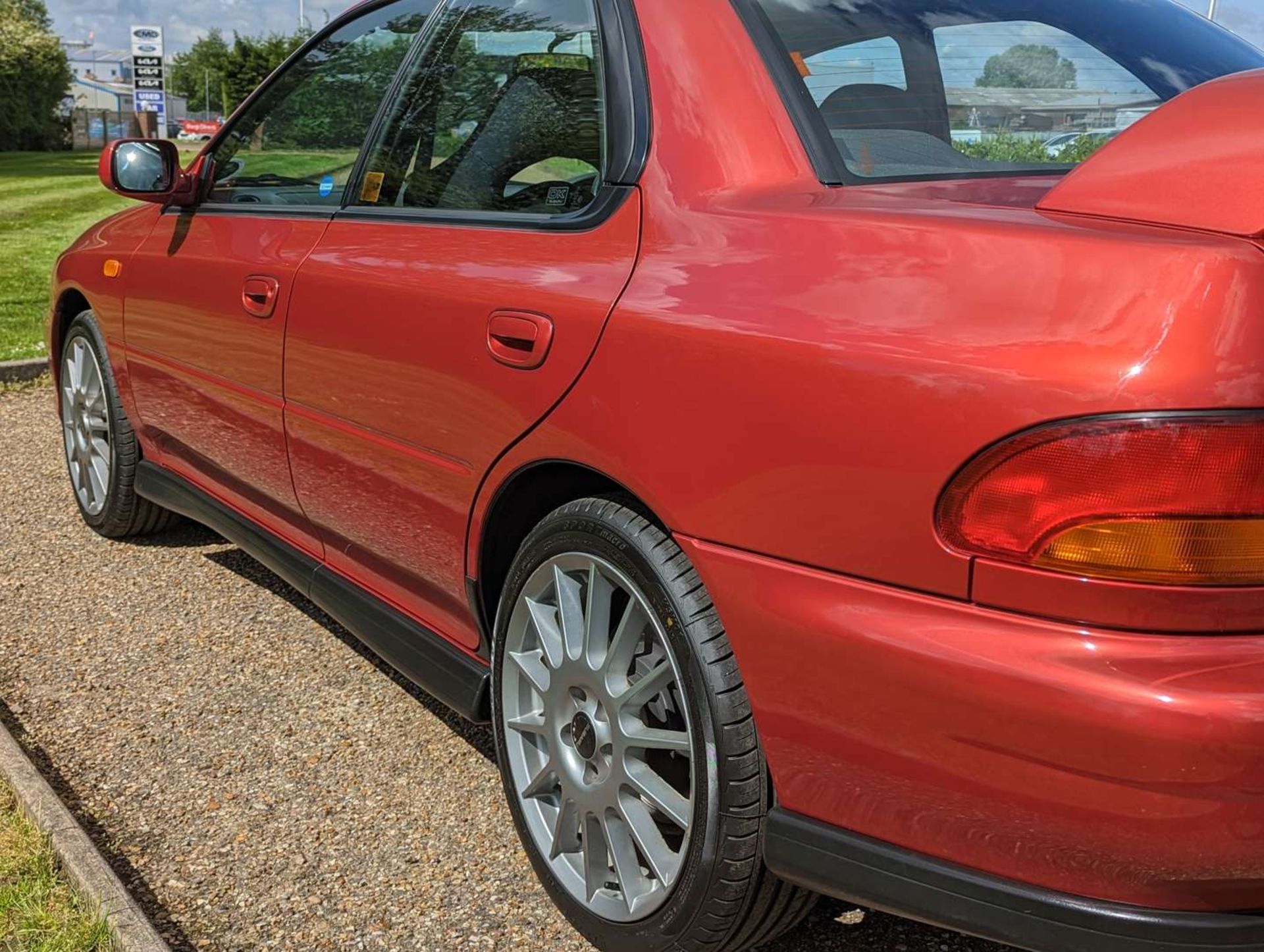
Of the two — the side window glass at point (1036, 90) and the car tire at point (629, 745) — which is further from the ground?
the side window glass at point (1036, 90)

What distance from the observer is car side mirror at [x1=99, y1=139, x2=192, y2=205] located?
152 inches

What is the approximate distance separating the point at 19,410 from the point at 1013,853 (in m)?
6.96

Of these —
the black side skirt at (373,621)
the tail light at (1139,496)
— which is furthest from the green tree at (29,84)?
the tail light at (1139,496)

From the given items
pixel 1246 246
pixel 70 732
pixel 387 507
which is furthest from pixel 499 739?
pixel 1246 246

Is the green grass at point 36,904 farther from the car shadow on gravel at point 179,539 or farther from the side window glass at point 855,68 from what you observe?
the car shadow on gravel at point 179,539

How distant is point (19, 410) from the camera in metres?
7.39

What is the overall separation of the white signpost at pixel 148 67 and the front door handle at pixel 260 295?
1482 inches

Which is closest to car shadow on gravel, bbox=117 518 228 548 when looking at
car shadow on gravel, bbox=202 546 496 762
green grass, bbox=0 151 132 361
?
car shadow on gravel, bbox=202 546 496 762

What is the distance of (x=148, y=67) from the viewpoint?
132 feet

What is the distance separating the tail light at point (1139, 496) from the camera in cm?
155

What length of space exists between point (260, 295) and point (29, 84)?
168 ft

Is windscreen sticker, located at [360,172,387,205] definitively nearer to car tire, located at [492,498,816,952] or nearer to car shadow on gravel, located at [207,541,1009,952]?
car tire, located at [492,498,816,952]

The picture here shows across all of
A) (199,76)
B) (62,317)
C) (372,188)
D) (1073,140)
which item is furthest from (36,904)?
(199,76)

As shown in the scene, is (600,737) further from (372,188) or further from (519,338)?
(372,188)
